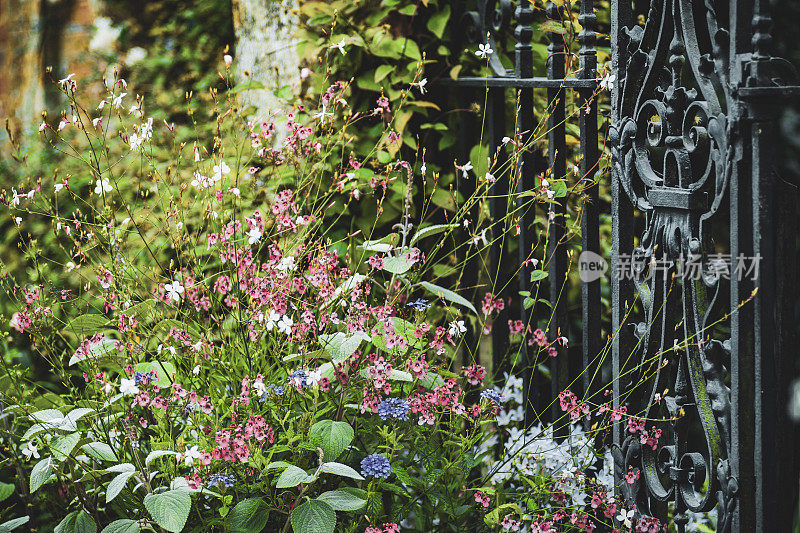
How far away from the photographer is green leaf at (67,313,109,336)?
2.02m

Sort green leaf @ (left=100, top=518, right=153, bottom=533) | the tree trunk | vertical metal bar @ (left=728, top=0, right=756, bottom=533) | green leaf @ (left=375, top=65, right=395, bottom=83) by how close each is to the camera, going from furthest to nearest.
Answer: the tree trunk < green leaf @ (left=375, top=65, right=395, bottom=83) < green leaf @ (left=100, top=518, right=153, bottom=533) < vertical metal bar @ (left=728, top=0, right=756, bottom=533)

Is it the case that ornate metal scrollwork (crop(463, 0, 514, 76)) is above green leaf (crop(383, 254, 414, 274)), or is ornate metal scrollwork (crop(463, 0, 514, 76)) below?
above

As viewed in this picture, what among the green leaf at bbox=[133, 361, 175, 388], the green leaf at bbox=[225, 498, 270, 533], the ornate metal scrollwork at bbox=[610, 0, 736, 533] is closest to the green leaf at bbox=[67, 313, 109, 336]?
the green leaf at bbox=[133, 361, 175, 388]

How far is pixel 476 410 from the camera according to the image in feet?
6.32

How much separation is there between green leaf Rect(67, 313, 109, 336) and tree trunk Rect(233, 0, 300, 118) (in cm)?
124

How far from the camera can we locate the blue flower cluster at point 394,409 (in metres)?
1.81

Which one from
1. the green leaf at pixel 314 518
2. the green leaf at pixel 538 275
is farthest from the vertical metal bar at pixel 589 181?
the green leaf at pixel 314 518

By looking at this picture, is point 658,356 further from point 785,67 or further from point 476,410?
point 785,67

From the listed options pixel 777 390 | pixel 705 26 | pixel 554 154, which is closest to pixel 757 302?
pixel 777 390

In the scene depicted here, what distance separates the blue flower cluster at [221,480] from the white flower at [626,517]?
924mm

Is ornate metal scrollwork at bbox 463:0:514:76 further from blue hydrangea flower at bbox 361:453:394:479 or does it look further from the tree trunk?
blue hydrangea flower at bbox 361:453:394:479

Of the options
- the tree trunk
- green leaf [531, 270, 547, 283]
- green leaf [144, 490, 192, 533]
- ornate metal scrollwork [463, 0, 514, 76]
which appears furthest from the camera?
the tree trunk

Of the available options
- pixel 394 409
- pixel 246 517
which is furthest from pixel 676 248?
pixel 246 517

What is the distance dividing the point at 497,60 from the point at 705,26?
3.27 ft
